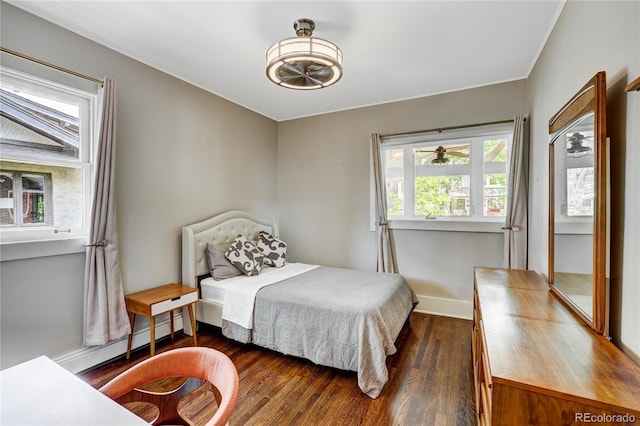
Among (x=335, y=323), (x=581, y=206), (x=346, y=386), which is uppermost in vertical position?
(x=581, y=206)

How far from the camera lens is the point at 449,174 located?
3.36 metres

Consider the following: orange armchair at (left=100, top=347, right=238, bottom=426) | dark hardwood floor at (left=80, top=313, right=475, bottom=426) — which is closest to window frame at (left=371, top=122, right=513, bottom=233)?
dark hardwood floor at (left=80, top=313, right=475, bottom=426)

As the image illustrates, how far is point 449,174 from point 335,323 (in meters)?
2.20

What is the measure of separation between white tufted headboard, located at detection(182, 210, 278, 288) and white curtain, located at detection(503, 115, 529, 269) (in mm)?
2852

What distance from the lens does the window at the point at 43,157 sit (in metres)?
1.94

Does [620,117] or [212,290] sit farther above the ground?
[620,117]

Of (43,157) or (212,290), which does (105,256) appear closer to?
(43,157)

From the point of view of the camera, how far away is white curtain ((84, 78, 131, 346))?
7.24 ft

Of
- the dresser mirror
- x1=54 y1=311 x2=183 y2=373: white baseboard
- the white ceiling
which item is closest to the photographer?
the dresser mirror

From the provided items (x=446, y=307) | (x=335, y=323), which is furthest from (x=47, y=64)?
(x=446, y=307)

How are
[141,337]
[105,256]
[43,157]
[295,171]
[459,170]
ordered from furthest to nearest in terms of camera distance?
[295,171]
[459,170]
[141,337]
[105,256]
[43,157]

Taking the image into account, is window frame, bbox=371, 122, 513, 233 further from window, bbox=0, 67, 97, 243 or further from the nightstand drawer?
window, bbox=0, 67, 97, 243

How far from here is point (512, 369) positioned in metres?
0.96

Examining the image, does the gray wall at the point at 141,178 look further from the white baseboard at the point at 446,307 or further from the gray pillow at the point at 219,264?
the white baseboard at the point at 446,307
